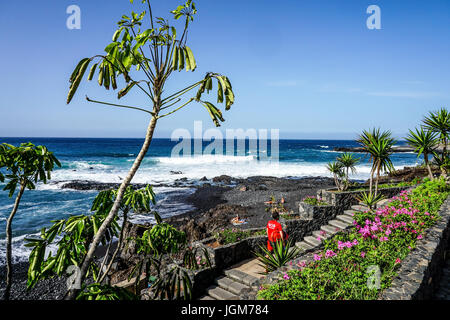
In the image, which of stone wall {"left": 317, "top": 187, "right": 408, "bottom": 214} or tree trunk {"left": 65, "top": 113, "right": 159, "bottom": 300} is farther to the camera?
stone wall {"left": 317, "top": 187, "right": 408, "bottom": 214}

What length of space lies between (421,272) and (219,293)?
4.79 meters

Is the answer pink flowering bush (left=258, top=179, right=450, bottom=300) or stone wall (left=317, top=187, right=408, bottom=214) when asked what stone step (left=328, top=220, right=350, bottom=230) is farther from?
pink flowering bush (left=258, top=179, right=450, bottom=300)

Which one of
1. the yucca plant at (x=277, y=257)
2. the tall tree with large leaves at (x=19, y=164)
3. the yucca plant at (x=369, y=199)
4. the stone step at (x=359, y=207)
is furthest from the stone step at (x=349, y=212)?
the tall tree with large leaves at (x=19, y=164)

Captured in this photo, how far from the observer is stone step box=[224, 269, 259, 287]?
23.9 feet

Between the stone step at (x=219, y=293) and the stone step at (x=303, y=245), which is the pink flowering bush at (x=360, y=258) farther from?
the stone step at (x=219, y=293)

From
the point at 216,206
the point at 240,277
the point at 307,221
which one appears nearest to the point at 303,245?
the point at 307,221

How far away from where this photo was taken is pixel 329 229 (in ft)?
33.3

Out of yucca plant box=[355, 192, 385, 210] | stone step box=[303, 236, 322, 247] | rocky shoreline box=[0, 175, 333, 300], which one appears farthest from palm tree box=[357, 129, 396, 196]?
rocky shoreline box=[0, 175, 333, 300]

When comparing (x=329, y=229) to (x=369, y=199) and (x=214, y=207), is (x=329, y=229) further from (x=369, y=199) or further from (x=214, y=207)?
(x=214, y=207)

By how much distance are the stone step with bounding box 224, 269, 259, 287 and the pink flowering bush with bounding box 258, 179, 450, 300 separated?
83.9 inches

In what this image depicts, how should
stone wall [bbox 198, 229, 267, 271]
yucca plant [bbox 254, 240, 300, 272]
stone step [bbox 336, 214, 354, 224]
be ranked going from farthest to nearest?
stone step [bbox 336, 214, 354, 224] → stone wall [bbox 198, 229, 267, 271] → yucca plant [bbox 254, 240, 300, 272]
